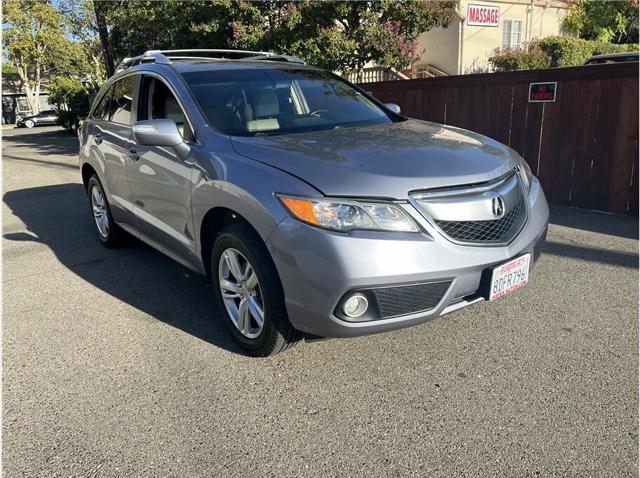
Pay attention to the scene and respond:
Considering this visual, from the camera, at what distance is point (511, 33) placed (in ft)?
71.7

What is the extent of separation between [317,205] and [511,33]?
22037 millimetres

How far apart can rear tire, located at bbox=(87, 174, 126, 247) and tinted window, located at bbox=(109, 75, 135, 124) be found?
0.76 metres

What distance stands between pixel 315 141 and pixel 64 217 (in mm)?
5173

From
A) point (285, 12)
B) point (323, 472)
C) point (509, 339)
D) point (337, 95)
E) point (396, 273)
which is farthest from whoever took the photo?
point (285, 12)

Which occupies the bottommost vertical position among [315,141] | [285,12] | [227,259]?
[227,259]

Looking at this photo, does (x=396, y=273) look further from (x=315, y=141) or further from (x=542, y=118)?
(x=542, y=118)

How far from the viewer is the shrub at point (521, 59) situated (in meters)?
19.1

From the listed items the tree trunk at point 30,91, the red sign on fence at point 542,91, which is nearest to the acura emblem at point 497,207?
the red sign on fence at point 542,91

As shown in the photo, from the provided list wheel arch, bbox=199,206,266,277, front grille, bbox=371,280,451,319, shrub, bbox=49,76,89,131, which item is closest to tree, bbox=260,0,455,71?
wheel arch, bbox=199,206,266,277

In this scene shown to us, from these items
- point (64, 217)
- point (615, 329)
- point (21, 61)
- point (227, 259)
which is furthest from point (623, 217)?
point (21, 61)

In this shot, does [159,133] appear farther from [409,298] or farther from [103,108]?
[103,108]

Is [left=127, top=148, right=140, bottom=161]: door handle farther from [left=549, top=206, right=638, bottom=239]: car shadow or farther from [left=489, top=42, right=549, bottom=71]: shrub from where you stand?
[left=489, top=42, right=549, bottom=71]: shrub

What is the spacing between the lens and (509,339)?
3.51 m

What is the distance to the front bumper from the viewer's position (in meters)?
2.62
